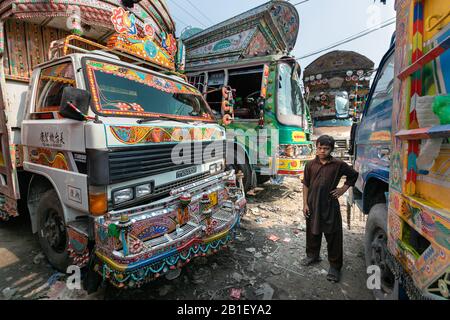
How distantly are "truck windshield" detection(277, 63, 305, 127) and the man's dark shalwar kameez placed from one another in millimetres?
2553

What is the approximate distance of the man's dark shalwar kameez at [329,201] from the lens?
8.22 feet

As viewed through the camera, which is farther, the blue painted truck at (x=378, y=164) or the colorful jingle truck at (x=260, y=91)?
the colorful jingle truck at (x=260, y=91)

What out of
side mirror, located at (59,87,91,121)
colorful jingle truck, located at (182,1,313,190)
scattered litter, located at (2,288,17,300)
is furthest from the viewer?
colorful jingle truck, located at (182,1,313,190)

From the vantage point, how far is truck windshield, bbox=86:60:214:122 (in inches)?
88.7

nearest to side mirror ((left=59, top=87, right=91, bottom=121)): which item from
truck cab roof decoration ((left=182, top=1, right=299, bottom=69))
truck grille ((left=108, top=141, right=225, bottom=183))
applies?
truck grille ((left=108, top=141, right=225, bottom=183))

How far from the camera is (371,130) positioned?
2.44m

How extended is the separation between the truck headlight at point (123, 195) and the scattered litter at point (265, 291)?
61.7 inches

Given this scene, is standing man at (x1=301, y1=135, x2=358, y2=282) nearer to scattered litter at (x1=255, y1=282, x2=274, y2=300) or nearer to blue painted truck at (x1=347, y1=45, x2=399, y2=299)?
blue painted truck at (x1=347, y1=45, x2=399, y2=299)

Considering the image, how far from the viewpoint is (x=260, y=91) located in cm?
527

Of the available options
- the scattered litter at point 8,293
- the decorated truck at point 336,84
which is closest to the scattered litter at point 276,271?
the scattered litter at point 8,293

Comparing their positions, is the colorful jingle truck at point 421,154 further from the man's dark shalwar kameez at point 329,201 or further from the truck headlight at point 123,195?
the truck headlight at point 123,195

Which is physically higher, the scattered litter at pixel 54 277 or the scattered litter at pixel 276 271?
the scattered litter at pixel 54 277

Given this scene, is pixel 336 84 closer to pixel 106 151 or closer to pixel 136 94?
pixel 136 94
